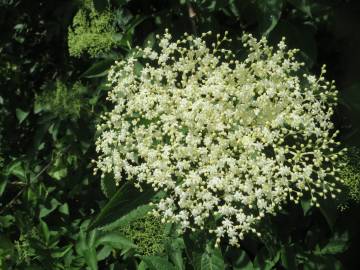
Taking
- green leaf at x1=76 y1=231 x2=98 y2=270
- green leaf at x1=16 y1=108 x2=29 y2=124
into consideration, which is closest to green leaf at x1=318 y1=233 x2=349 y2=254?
green leaf at x1=76 y1=231 x2=98 y2=270

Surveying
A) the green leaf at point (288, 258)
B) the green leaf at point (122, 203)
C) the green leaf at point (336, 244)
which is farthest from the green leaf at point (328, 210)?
the green leaf at point (122, 203)

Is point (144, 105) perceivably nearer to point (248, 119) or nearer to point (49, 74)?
point (248, 119)

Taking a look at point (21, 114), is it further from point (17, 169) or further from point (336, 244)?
point (336, 244)

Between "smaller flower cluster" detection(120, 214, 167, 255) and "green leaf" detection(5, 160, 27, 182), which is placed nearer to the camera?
"smaller flower cluster" detection(120, 214, 167, 255)

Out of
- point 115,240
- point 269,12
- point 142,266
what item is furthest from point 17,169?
point 269,12

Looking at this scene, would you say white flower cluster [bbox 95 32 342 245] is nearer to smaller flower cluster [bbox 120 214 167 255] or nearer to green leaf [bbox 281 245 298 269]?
smaller flower cluster [bbox 120 214 167 255]

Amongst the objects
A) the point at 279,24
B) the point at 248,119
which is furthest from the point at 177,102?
the point at 279,24
